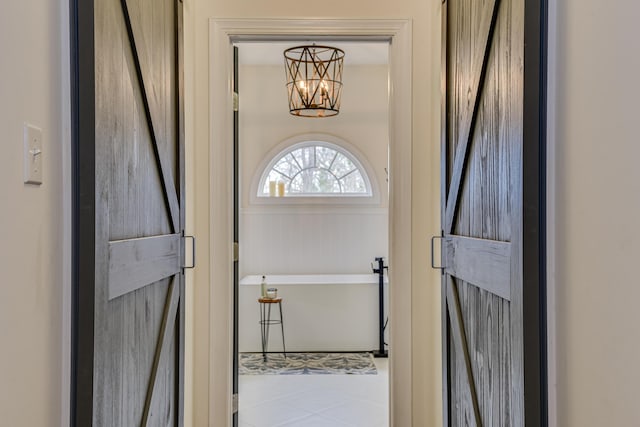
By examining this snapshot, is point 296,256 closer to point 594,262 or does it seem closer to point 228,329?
point 228,329

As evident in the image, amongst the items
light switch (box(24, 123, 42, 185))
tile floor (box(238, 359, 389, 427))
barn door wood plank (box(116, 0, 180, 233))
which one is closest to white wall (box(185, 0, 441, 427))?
barn door wood plank (box(116, 0, 180, 233))

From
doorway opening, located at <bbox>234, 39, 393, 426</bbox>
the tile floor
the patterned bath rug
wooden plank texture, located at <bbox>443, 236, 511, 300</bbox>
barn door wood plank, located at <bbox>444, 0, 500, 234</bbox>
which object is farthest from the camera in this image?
doorway opening, located at <bbox>234, 39, 393, 426</bbox>

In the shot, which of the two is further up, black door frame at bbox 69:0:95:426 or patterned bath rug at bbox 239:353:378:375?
black door frame at bbox 69:0:95:426

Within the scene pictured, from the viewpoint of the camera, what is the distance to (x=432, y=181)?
2.73m

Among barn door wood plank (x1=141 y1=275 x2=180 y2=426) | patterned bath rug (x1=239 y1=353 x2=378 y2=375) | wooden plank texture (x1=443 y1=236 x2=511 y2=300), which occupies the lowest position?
patterned bath rug (x1=239 y1=353 x2=378 y2=375)

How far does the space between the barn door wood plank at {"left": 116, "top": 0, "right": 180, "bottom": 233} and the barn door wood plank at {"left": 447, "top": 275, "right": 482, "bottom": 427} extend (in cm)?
112

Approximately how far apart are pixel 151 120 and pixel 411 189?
1.32 m

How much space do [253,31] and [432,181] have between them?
111cm

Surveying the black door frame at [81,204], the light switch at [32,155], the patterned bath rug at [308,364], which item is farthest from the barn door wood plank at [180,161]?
the patterned bath rug at [308,364]

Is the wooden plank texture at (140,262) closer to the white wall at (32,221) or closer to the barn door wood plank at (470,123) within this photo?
the white wall at (32,221)

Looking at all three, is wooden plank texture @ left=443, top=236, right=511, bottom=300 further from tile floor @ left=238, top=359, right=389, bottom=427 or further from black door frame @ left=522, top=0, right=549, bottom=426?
tile floor @ left=238, top=359, right=389, bottom=427

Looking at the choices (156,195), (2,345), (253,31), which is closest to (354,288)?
(253,31)

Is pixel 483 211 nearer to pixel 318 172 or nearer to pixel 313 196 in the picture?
Answer: pixel 313 196

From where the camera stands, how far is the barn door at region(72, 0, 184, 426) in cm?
133
